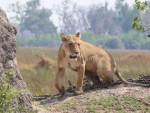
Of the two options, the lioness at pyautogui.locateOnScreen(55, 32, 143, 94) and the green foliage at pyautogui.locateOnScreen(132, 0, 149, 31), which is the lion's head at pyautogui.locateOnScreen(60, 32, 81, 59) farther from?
the green foliage at pyautogui.locateOnScreen(132, 0, 149, 31)

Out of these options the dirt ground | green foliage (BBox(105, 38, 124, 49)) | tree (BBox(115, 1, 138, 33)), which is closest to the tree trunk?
the dirt ground

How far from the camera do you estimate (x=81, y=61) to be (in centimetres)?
807

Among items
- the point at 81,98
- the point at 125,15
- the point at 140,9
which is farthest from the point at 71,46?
the point at 125,15

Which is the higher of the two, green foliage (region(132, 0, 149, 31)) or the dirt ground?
green foliage (region(132, 0, 149, 31))

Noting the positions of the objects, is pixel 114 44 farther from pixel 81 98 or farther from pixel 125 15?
pixel 81 98

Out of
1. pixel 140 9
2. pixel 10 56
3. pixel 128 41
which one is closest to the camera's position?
pixel 10 56

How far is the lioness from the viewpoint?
773 cm

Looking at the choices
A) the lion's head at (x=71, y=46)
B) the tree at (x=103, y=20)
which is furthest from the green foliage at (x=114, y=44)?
the lion's head at (x=71, y=46)

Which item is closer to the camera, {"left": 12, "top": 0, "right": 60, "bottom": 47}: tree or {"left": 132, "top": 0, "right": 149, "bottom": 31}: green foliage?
{"left": 132, "top": 0, "right": 149, "bottom": 31}: green foliage

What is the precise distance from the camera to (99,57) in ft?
28.9

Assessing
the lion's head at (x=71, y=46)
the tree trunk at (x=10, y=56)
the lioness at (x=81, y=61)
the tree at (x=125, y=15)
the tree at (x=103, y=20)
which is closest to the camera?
the tree trunk at (x=10, y=56)

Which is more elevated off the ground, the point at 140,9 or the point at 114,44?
the point at 140,9

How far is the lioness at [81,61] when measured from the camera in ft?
25.4

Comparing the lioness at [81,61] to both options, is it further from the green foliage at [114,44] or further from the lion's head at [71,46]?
the green foliage at [114,44]
